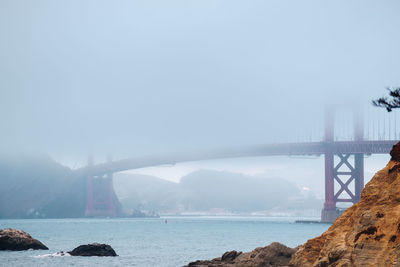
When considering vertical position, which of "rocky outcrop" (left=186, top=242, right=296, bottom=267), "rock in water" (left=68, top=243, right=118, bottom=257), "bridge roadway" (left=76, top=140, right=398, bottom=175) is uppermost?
"bridge roadway" (left=76, top=140, right=398, bottom=175)

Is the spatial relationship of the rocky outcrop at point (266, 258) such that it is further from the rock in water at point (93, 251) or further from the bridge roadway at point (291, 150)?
the bridge roadway at point (291, 150)

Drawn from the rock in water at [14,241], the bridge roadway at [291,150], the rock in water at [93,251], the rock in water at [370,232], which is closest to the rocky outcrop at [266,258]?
the rock in water at [370,232]

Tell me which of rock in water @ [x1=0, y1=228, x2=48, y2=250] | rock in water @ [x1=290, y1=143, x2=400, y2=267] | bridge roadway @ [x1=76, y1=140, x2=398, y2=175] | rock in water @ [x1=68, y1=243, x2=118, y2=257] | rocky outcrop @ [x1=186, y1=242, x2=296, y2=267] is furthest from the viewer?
bridge roadway @ [x1=76, y1=140, x2=398, y2=175]

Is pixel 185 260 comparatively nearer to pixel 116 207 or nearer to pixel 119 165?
pixel 119 165

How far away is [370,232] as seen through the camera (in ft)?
37.3

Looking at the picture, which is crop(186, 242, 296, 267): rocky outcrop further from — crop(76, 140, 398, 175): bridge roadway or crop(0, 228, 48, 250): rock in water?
crop(76, 140, 398, 175): bridge roadway

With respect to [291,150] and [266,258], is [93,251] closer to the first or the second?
[266,258]

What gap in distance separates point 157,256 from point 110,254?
12.1ft

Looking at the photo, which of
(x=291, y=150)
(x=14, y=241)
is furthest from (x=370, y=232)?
(x=291, y=150)

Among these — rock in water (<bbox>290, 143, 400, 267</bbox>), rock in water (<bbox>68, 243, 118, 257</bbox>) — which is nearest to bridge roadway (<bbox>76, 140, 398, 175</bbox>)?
rock in water (<bbox>68, 243, 118, 257</bbox>)

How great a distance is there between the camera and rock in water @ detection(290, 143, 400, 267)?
1088cm

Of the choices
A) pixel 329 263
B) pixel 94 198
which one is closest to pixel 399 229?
pixel 329 263

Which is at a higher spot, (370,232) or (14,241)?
(370,232)

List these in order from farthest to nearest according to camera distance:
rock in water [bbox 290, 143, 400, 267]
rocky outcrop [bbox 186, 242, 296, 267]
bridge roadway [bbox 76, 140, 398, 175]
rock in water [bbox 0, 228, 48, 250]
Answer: bridge roadway [bbox 76, 140, 398, 175] → rock in water [bbox 0, 228, 48, 250] → rocky outcrop [bbox 186, 242, 296, 267] → rock in water [bbox 290, 143, 400, 267]
